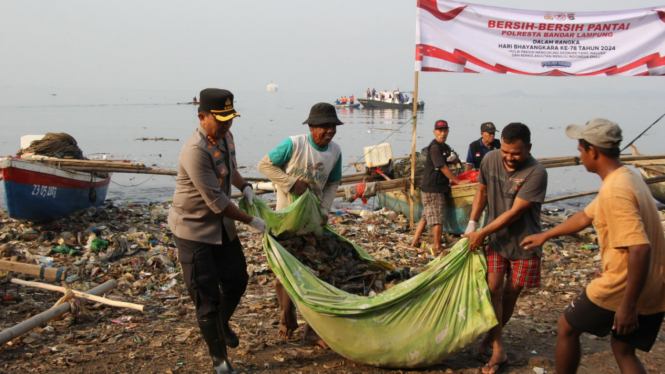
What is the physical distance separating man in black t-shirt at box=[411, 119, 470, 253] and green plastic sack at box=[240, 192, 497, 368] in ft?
11.8

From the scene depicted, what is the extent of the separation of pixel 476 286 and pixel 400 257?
3.46 meters

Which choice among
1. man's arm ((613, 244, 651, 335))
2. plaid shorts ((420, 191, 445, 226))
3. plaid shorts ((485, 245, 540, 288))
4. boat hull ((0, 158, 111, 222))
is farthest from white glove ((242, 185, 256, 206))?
boat hull ((0, 158, 111, 222))

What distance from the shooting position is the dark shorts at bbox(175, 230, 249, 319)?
325 centimetres

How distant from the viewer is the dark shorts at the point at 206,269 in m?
3.25

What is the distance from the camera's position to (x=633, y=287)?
2.45m

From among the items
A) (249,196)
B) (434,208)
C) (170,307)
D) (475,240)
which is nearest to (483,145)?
(434,208)

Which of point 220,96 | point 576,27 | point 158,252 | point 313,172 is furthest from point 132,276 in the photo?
point 576,27

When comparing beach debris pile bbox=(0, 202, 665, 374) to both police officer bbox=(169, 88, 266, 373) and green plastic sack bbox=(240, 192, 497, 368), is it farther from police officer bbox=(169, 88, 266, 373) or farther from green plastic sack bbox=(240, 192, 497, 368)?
police officer bbox=(169, 88, 266, 373)

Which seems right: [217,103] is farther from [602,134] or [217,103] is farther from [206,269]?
[602,134]

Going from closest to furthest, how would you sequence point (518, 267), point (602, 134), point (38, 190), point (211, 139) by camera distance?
point (602, 134) → point (211, 139) → point (518, 267) → point (38, 190)

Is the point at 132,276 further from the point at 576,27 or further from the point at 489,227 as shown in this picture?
the point at 576,27

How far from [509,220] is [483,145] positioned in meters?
4.15

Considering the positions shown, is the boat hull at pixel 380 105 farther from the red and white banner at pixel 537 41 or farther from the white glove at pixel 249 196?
the white glove at pixel 249 196

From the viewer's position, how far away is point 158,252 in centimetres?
655
